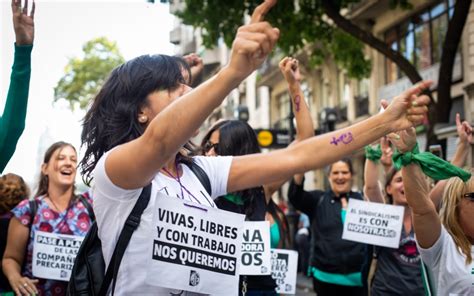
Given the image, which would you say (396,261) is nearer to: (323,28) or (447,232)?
(447,232)

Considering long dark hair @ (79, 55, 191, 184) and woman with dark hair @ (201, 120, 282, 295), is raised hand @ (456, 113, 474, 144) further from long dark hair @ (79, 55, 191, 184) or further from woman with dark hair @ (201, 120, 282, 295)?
long dark hair @ (79, 55, 191, 184)

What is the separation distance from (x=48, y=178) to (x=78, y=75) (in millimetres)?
37887

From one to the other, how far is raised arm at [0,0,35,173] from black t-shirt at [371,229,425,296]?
10.7ft

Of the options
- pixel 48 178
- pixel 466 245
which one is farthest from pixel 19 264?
pixel 466 245

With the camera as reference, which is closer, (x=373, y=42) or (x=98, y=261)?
(x=98, y=261)

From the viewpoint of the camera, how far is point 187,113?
2.16 m

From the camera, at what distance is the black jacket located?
6.78 meters

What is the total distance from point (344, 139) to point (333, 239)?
4.55 metres

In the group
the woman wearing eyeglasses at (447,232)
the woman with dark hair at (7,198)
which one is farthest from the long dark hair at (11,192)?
the woman wearing eyeglasses at (447,232)

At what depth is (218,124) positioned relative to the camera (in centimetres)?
477

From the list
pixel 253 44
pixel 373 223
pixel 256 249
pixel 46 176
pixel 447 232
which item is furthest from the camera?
pixel 373 223

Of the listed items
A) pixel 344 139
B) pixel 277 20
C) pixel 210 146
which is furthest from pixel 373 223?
pixel 277 20

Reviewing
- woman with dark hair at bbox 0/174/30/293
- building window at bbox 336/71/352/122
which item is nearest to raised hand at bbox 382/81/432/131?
woman with dark hair at bbox 0/174/30/293

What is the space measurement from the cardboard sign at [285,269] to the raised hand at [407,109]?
3482 mm
